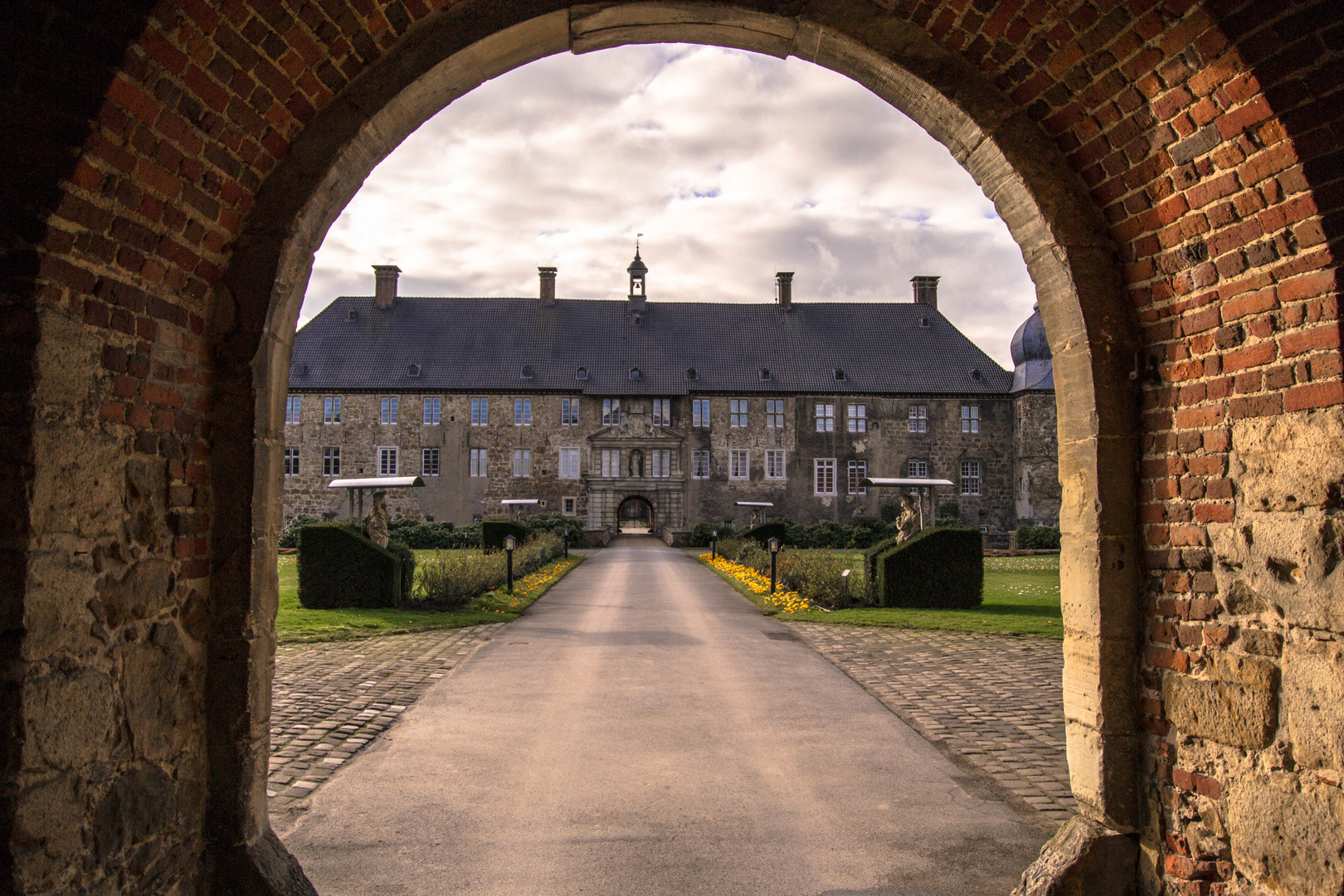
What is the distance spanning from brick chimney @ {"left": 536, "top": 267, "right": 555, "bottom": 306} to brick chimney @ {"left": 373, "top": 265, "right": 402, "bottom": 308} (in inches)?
280

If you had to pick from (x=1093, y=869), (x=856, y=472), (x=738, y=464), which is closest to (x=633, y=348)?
(x=738, y=464)

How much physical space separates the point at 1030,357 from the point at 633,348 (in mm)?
18593

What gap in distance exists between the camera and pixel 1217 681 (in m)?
3.43

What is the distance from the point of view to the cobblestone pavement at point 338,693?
5656 millimetres

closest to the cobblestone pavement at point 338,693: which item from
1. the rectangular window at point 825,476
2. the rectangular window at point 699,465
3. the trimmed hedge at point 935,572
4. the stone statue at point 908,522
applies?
the trimmed hedge at point 935,572

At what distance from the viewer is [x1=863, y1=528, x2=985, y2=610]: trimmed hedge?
14.5 meters

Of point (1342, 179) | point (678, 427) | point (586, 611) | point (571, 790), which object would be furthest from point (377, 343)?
point (1342, 179)

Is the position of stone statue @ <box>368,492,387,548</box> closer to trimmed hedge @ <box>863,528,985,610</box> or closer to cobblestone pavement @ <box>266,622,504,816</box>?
cobblestone pavement @ <box>266,622,504,816</box>

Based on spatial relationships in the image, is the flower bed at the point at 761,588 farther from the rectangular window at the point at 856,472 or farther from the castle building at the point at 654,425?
the rectangular window at the point at 856,472

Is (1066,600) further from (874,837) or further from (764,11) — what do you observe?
(764,11)

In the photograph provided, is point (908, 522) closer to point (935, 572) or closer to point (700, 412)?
point (935, 572)

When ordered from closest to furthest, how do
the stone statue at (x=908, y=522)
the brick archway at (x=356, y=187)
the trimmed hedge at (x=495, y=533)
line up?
1. the brick archway at (x=356, y=187)
2. the stone statue at (x=908, y=522)
3. the trimmed hedge at (x=495, y=533)

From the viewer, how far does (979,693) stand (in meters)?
8.14

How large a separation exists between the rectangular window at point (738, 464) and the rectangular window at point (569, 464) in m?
7.11
